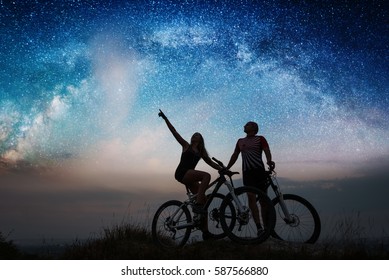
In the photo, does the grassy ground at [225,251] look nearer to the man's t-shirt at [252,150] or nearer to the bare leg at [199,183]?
the bare leg at [199,183]

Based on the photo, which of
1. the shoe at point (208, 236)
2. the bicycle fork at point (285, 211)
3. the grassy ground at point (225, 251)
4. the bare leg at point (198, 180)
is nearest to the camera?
the grassy ground at point (225, 251)

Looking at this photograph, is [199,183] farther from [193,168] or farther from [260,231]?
[260,231]

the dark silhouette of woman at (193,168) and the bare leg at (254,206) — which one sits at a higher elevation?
the dark silhouette of woman at (193,168)

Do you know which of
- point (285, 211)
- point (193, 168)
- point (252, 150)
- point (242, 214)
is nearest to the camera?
point (242, 214)

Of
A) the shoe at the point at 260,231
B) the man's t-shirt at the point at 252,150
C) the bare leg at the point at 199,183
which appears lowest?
the shoe at the point at 260,231

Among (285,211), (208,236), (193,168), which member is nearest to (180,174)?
(193,168)

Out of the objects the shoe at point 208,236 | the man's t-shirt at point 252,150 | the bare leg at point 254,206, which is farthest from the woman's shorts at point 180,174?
the bare leg at point 254,206

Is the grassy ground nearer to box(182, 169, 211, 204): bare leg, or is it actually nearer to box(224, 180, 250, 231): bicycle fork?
box(224, 180, 250, 231): bicycle fork

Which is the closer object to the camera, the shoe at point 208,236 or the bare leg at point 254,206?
the bare leg at point 254,206

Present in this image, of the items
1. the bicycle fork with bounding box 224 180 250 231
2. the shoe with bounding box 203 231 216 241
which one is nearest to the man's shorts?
the bicycle fork with bounding box 224 180 250 231

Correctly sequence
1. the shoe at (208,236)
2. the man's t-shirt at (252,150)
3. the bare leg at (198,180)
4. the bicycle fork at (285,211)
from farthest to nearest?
1. the man's t-shirt at (252,150)
2. the shoe at (208,236)
3. the bare leg at (198,180)
4. the bicycle fork at (285,211)
